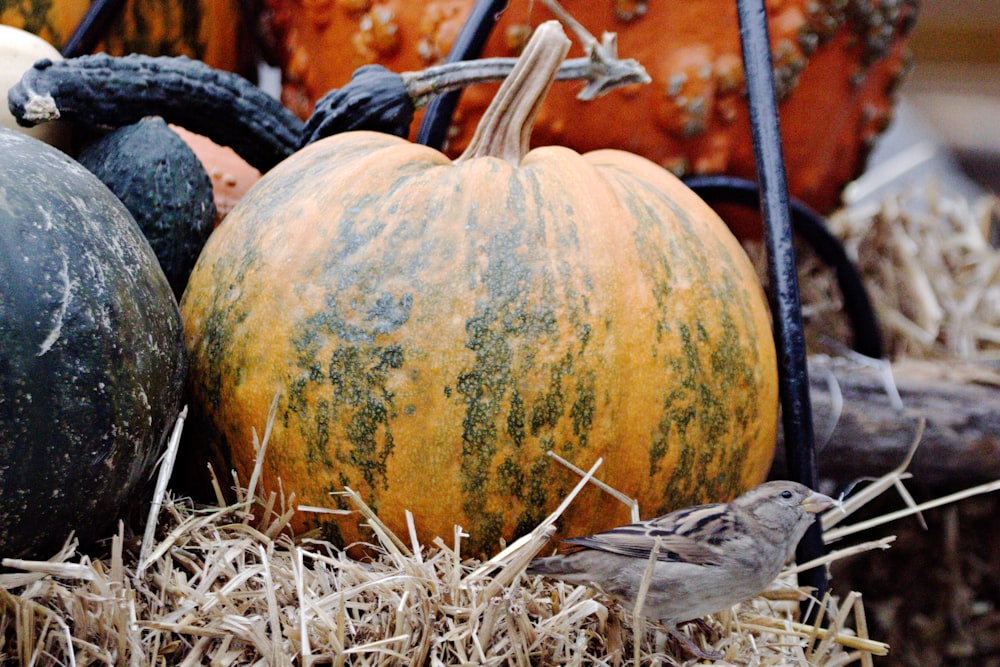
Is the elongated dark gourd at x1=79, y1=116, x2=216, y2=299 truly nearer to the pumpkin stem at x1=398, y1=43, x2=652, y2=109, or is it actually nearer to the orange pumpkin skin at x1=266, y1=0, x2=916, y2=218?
the pumpkin stem at x1=398, y1=43, x2=652, y2=109

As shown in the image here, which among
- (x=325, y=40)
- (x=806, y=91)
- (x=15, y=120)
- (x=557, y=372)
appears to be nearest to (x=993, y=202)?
(x=806, y=91)

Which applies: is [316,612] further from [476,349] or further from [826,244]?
[826,244]

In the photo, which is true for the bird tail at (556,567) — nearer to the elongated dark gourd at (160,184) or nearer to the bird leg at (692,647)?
the bird leg at (692,647)

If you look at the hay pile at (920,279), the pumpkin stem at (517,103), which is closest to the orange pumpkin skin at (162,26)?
the pumpkin stem at (517,103)

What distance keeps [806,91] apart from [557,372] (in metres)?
1.33

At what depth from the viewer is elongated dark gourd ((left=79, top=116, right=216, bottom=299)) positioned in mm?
1488

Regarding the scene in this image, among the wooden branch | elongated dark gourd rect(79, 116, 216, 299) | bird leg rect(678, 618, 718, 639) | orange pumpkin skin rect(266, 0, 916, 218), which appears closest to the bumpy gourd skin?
elongated dark gourd rect(79, 116, 216, 299)

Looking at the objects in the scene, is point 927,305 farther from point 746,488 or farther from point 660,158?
point 746,488

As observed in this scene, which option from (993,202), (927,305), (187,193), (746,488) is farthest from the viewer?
(993,202)

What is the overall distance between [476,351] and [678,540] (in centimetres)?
34

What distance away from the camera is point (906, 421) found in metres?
1.94

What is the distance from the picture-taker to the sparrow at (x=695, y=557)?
3.45ft

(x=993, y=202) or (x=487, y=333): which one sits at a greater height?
(x=487, y=333)

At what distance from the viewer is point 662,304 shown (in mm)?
1300
